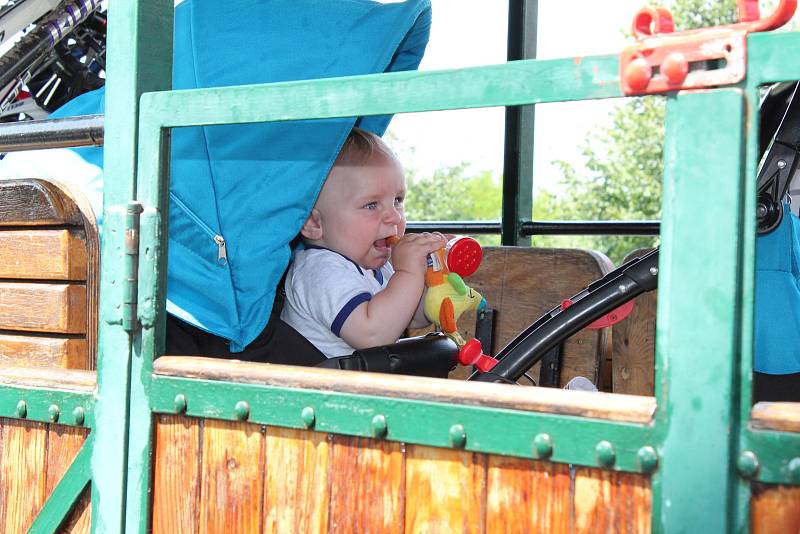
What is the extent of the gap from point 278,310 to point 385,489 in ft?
2.70

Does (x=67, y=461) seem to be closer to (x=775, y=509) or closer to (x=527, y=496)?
(x=527, y=496)

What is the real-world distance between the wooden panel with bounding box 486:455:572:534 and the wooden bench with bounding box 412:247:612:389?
117 centimetres

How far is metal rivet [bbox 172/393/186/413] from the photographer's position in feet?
3.88

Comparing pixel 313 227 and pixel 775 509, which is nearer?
pixel 775 509

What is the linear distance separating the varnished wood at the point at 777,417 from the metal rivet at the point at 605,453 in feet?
0.47

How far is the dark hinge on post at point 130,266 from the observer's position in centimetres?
120

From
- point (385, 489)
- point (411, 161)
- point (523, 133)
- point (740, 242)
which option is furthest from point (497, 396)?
point (411, 161)

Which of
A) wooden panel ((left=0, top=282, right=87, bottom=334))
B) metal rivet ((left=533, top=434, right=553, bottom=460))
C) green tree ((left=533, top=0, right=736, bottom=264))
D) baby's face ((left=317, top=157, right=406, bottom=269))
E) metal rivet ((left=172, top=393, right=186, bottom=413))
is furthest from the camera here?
green tree ((left=533, top=0, right=736, bottom=264))

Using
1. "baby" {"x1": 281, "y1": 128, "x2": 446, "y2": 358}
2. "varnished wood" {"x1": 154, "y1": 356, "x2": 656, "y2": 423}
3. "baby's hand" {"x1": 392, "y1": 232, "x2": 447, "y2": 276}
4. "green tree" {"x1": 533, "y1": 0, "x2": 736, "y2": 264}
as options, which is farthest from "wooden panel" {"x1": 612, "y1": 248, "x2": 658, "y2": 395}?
"green tree" {"x1": 533, "y1": 0, "x2": 736, "y2": 264}

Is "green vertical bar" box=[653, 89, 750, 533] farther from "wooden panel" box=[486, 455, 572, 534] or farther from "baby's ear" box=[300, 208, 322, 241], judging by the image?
"baby's ear" box=[300, 208, 322, 241]

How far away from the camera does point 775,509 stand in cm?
86

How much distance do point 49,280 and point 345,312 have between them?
55 centimetres

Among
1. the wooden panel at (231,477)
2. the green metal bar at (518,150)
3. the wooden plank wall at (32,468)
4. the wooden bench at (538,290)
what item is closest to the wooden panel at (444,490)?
the wooden panel at (231,477)

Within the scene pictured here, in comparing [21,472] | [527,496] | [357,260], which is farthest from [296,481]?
[357,260]
